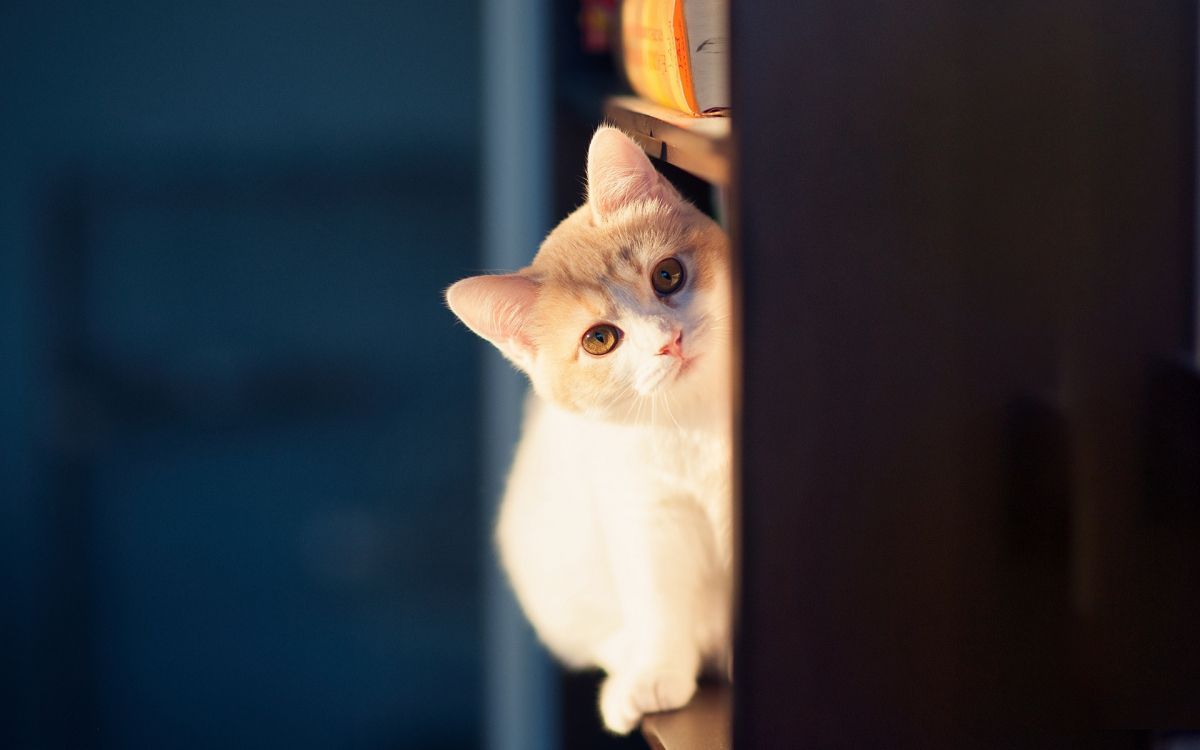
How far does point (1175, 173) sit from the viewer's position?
60cm

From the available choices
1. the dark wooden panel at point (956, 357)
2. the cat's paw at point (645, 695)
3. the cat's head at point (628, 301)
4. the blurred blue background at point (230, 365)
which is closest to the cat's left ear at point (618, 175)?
the cat's head at point (628, 301)

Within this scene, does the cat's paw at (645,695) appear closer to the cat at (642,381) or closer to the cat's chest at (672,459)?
the cat at (642,381)

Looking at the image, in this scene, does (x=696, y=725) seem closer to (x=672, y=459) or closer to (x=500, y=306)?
(x=672, y=459)

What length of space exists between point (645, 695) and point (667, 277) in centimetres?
34

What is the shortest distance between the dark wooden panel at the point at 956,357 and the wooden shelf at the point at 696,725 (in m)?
0.18

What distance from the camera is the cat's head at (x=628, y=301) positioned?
2.68ft

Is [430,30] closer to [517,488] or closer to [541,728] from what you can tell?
[517,488]

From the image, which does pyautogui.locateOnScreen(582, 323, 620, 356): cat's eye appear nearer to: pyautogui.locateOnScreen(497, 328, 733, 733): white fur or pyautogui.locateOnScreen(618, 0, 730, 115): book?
pyautogui.locateOnScreen(497, 328, 733, 733): white fur

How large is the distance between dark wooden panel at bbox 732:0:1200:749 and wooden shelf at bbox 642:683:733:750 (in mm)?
179

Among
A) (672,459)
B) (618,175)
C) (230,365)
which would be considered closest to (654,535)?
(672,459)

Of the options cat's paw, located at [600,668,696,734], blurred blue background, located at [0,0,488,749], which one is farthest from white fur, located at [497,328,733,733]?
blurred blue background, located at [0,0,488,749]

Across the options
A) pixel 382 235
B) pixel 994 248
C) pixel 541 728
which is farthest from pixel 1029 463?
pixel 541 728

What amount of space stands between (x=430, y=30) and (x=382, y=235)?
0.29 metres

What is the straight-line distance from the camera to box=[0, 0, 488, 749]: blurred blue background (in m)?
1.39
